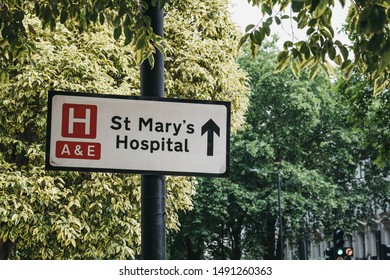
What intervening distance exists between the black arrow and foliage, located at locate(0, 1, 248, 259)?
1298 cm

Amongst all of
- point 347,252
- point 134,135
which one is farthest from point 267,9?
point 347,252

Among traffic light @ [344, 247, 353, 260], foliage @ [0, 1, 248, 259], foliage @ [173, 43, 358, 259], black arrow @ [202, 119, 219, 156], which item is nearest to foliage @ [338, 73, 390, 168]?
foliage @ [0, 1, 248, 259]

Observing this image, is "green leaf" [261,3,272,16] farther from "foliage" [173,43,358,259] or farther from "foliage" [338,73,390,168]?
"foliage" [173,43,358,259]

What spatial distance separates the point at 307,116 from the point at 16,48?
37561mm

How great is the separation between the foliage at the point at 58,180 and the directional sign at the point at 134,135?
508 inches

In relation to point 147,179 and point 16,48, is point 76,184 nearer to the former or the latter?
point 16,48

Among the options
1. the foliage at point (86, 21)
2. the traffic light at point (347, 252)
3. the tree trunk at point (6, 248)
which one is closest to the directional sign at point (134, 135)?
the foliage at point (86, 21)

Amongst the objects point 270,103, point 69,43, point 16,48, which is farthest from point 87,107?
point 270,103

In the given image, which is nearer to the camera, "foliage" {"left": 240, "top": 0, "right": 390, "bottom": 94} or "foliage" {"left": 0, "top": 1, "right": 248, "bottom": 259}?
"foliage" {"left": 240, "top": 0, "right": 390, "bottom": 94}

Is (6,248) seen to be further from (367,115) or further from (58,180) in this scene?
(367,115)

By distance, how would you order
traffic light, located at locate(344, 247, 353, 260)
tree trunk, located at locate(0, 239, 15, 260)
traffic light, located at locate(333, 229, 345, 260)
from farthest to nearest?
1. traffic light, located at locate(344, 247, 353, 260)
2. traffic light, located at locate(333, 229, 345, 260)
3. tree trunk, located at locate(0, 239, 15, 260)

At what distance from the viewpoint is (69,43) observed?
19.3m

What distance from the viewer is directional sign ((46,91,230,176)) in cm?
422

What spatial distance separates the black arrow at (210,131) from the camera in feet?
14.1
